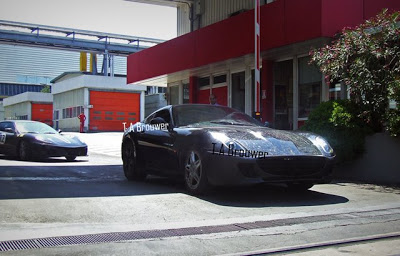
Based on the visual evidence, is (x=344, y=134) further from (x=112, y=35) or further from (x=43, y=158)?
(x=112, y=35)

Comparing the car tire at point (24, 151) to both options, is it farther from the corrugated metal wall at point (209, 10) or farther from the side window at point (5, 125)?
the corrugated metal wall at point (209, 10)

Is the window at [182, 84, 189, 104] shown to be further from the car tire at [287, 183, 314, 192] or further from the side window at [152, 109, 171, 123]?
the car tire at [287, 183, 314, 192]

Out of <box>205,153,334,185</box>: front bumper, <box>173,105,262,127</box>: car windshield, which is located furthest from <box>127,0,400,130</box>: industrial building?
<box>205,153,334,185</box>: front bumper

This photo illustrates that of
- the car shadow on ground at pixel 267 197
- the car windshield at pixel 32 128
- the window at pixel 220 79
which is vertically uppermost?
the window at pixel 220 79

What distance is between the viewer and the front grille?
19.2ft

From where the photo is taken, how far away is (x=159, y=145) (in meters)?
7.34

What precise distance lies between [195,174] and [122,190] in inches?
54.7

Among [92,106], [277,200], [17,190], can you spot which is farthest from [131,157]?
[92,106]

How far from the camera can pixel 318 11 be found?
10.4 meters

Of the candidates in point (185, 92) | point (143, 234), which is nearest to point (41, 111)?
point (185, 92)

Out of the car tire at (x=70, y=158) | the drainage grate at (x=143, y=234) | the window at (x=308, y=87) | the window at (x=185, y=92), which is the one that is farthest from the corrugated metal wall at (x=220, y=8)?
the drainage grate at (x=143, y=234)

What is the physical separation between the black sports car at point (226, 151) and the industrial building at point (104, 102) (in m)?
34.2

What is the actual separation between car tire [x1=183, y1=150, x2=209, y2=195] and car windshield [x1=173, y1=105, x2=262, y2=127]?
0.79m

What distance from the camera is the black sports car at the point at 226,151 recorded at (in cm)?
584
